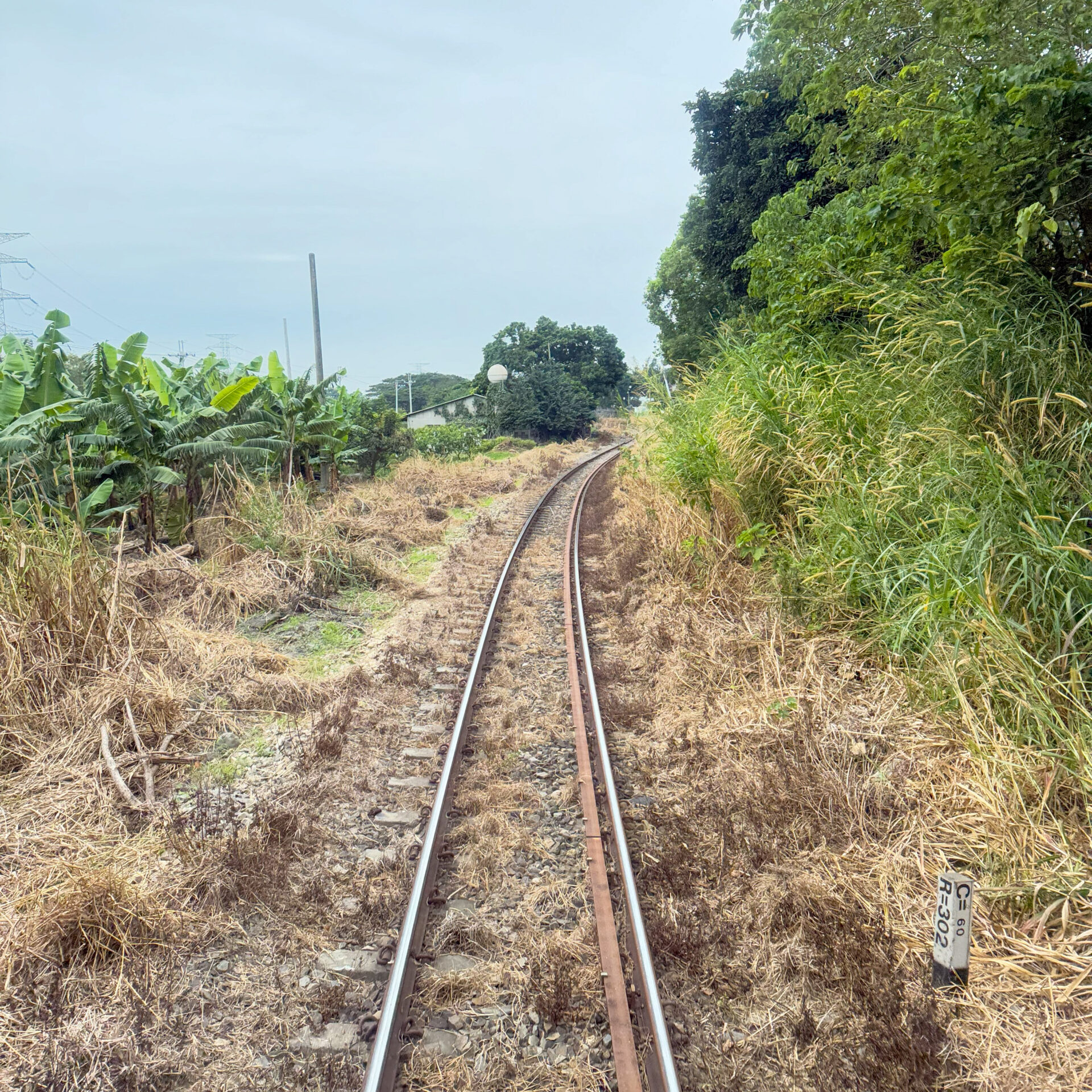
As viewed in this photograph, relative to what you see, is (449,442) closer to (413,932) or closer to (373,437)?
(373,437)

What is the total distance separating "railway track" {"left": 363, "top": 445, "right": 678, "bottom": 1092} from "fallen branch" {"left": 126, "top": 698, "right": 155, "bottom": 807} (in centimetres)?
176

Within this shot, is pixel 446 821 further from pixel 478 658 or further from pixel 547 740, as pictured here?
pixel 478 658

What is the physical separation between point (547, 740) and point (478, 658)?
152 centimetres

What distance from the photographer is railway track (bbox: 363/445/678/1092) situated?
2670 millimetres

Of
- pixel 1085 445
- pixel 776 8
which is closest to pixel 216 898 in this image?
pixel 1085 445

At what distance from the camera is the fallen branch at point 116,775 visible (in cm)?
422

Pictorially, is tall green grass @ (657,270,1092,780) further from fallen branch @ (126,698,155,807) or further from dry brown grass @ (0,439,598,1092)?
fallen branch @ (126,698,155,807)

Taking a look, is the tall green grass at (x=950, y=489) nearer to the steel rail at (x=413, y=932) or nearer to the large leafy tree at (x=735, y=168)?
the steel rail at (x=413, y=932)

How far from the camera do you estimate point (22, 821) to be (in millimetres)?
3971

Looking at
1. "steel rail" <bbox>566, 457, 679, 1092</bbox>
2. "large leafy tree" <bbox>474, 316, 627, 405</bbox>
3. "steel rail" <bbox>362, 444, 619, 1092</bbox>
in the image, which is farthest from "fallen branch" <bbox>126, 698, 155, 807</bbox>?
"large leafy tree" <bbox>474, 316, 627, 405</bbox>

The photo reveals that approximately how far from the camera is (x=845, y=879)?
3439 millimetres

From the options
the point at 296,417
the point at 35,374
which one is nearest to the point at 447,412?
the point at 296,417

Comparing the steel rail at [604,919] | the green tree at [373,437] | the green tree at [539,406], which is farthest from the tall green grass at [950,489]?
the green tree at [539,406]

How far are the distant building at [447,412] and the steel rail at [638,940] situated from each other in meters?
46.2
